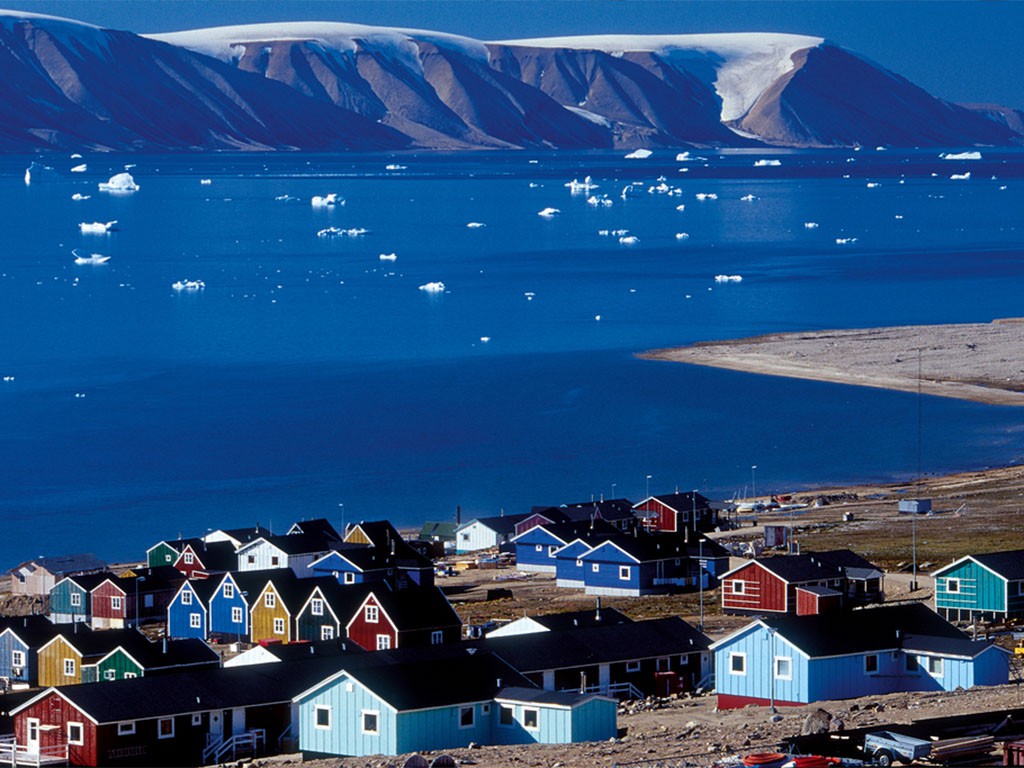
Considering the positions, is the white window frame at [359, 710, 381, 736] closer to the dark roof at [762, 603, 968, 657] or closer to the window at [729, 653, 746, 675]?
the window at [729, 653, 746, 675]

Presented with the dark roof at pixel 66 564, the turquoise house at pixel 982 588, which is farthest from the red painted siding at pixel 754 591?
the dark roof at pixel 66 564

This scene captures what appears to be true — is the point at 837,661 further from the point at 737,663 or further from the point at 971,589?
the point at 971,589

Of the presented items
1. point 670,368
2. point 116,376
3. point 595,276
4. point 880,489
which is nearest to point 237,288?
point 595,276

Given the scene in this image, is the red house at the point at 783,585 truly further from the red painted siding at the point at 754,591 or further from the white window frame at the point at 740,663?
the white window frame at the point at 740,663

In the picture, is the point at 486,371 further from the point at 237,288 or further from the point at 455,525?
the point at 237,288

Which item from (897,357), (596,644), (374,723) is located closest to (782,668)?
(596,644)
